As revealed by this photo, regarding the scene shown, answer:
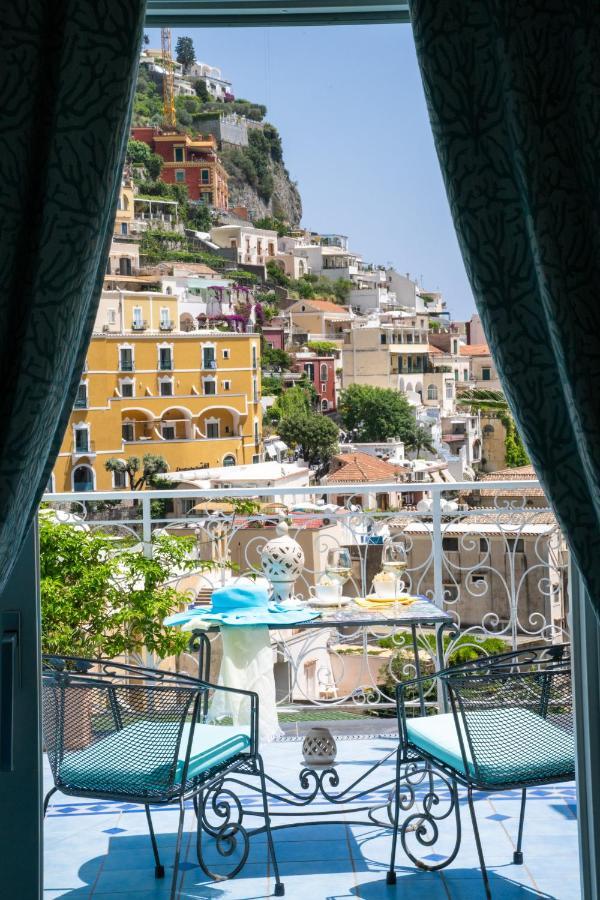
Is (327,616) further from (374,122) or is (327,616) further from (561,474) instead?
(374,122)

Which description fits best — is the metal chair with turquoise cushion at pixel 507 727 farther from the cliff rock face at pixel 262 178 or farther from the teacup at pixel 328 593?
the cliff rock face at pixel 262 178

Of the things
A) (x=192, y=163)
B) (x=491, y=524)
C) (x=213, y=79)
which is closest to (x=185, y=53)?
(x=213, y=79)

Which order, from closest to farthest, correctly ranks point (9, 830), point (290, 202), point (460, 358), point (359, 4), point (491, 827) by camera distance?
1. point (9, 830)
2. point (359, 4)
3. point (491, 827)
4. point (460, 358)
5. point (290, 202)

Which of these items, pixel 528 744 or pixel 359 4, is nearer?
pixel 359 4

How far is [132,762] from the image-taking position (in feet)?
7.78

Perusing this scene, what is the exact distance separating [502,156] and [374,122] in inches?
1261

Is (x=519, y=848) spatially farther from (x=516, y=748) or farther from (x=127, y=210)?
(x=127, y=210)

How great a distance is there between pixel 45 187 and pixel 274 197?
35428 mm

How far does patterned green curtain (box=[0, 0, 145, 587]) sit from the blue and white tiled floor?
5.31ft

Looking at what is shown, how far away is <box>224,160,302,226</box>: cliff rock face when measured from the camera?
34.3 meters

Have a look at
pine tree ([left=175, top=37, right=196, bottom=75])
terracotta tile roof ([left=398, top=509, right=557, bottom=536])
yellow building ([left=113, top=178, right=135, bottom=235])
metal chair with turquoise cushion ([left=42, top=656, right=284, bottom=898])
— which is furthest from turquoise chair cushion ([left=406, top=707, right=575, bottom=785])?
pine tree ([left=175, top=37, right=196, bottom=75])

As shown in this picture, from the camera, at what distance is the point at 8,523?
1.30 metres

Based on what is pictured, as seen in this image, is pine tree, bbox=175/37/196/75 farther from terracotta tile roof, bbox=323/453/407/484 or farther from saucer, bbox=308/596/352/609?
saucer, bbox=308/596/352/609

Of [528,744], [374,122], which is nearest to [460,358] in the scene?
[374,122]
